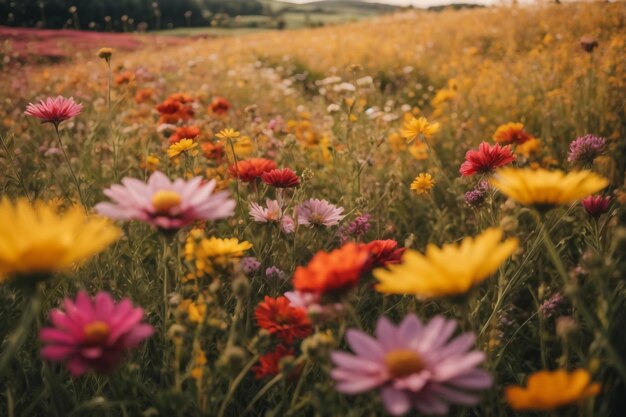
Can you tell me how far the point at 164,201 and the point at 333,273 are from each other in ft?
0.98

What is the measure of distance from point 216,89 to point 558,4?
6.69 meters

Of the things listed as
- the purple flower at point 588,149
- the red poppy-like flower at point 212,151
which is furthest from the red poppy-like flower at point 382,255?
the red poppy-like flower at point 212,151

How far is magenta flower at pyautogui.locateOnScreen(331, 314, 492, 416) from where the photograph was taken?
52 centimetres

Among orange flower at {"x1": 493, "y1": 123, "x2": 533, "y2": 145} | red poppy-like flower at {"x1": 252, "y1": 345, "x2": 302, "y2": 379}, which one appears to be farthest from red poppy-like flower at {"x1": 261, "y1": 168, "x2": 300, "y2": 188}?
orange flower at {"x1": 493, "y1": 123, "x2": 533, "y2": 145}

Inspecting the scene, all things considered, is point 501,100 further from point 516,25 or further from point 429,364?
point 516,25

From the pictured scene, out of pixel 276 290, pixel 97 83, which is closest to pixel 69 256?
pixel 276 290

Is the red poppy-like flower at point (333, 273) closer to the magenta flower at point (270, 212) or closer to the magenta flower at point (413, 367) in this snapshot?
the magenta flower at point (413, 367)

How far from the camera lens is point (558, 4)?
26.3ft

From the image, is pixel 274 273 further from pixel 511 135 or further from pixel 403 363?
pixel 511 135

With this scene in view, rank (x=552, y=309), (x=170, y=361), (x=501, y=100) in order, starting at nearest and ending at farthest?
(x=170, y=361) < (x=552, y=309) < (x=501, y=100)

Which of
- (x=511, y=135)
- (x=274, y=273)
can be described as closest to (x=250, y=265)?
(x=274, y=273)

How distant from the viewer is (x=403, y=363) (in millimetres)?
557

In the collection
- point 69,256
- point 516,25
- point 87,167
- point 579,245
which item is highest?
point 516,25

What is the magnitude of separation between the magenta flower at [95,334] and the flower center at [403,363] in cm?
30
